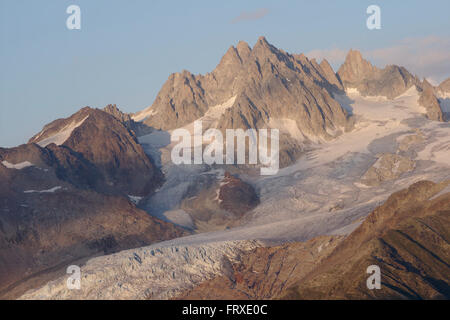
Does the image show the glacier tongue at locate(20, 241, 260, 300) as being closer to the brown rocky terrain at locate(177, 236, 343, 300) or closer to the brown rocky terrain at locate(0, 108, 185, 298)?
the brown rocky terrain at locate(177, 236, 343, 300)

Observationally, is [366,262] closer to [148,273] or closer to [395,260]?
[395,260]

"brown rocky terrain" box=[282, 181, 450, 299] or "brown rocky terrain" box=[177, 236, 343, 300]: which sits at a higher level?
"brown rocky terrain" box=[282, 181, 450, 299]

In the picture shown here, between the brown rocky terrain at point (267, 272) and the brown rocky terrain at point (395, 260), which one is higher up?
the brown rocky terrain at point (395, 260)

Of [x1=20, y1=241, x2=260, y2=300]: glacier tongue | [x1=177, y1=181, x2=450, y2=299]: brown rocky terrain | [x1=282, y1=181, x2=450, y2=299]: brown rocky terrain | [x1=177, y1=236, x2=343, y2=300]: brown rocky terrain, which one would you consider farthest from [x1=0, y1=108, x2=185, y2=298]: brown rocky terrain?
[x1=282, y1=181, x2=450, y2=299]: brown rocky terrain

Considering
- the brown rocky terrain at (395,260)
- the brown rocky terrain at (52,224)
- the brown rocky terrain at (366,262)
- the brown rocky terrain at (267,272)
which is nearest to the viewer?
the brown rocky terrain at (395,260)

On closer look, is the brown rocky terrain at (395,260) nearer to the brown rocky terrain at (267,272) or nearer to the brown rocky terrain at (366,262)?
the brown rocky terrain at (366,262)

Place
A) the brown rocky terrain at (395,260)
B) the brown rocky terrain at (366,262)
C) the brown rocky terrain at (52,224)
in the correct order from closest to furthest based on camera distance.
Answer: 1. the brown rocky terrain at (395,260)
2. the brown rocky terrain at (366,262)
3. the brown rocky terrain at (52,224)

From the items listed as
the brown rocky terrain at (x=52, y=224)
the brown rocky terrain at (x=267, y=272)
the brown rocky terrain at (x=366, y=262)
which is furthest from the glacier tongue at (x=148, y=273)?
the brown rocky terrain at (x=52, y=224)

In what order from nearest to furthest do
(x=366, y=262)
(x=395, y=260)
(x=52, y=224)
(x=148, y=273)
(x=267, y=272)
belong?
(x=366, y=262) → (x=395, y=260) → (x=148, y=273) → (x=267, y=272) → (x=52, y=224)

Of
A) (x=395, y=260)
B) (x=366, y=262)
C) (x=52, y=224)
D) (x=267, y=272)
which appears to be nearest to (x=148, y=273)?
(x=267, y=272)

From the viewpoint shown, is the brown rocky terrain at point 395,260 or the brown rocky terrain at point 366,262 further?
the brown rocky terrain at point 366,262
